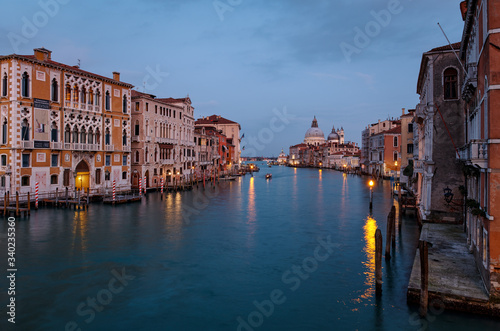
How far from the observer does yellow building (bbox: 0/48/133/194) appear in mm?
24509

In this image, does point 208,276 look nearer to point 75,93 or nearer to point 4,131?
point 4,131

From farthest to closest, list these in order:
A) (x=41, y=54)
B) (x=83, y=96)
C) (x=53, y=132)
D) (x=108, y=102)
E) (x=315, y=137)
Answer: (x=315, y=137) < (x=108, y=102) < (x=83, y=96) < (x=53, y=132) < (x=41, y=54)

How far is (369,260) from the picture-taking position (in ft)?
47.3

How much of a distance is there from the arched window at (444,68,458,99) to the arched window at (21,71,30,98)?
2527 centimetres

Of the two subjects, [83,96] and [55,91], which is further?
[83,96]

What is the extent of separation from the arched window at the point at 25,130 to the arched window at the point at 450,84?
83.2ft

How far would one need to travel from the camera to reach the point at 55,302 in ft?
33.6

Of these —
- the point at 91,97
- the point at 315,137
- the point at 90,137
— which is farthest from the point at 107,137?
the point at 315,137

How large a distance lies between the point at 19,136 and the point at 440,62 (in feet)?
82.8

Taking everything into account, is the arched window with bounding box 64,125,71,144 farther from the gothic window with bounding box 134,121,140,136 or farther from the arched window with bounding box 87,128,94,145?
the gothic window with bounding box 134,121,140,136

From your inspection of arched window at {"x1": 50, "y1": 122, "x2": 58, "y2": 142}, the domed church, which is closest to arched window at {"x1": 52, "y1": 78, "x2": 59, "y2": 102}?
arched window at {"x1": 50, "y1": 122, "x2": 58, "y2": 142}

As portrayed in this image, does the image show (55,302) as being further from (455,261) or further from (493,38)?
(493,38)

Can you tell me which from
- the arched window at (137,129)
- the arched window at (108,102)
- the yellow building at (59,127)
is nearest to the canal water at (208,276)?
the yellow building at (59,127)

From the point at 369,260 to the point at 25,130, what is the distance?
76.1ft
